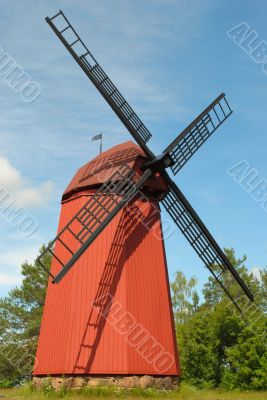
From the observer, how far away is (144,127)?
15.5m

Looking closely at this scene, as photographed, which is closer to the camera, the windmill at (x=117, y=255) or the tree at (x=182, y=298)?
the windmill at (x=117, y=255)

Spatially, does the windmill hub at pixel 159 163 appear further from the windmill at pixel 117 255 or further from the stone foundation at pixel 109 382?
the stone foundation at pixel 109 382

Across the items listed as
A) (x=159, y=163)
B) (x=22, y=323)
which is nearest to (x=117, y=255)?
(x=159, y=163)

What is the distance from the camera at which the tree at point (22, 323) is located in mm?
27891

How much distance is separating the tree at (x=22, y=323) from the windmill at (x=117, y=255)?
1497 cm

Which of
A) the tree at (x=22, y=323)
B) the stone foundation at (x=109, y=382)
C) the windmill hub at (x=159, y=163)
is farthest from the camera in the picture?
the tree at (x=22, y=323)

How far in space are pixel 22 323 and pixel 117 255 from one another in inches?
711

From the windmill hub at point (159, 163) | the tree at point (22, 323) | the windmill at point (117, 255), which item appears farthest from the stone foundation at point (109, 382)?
the tree at point (22, 323)

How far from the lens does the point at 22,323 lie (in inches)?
1148

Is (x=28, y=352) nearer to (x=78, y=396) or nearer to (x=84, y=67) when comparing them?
(x=78, y=396)

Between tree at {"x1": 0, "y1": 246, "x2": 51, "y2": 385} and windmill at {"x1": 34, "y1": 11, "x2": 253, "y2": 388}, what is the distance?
15.0m

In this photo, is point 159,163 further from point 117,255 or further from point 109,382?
point 109,382

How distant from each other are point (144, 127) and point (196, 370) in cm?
1765

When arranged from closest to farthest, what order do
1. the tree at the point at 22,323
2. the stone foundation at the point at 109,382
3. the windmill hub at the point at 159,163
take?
the stone foundation at the point at 109,382, the windmill hub at the point at 159,163, the tree at the point at 22,323
